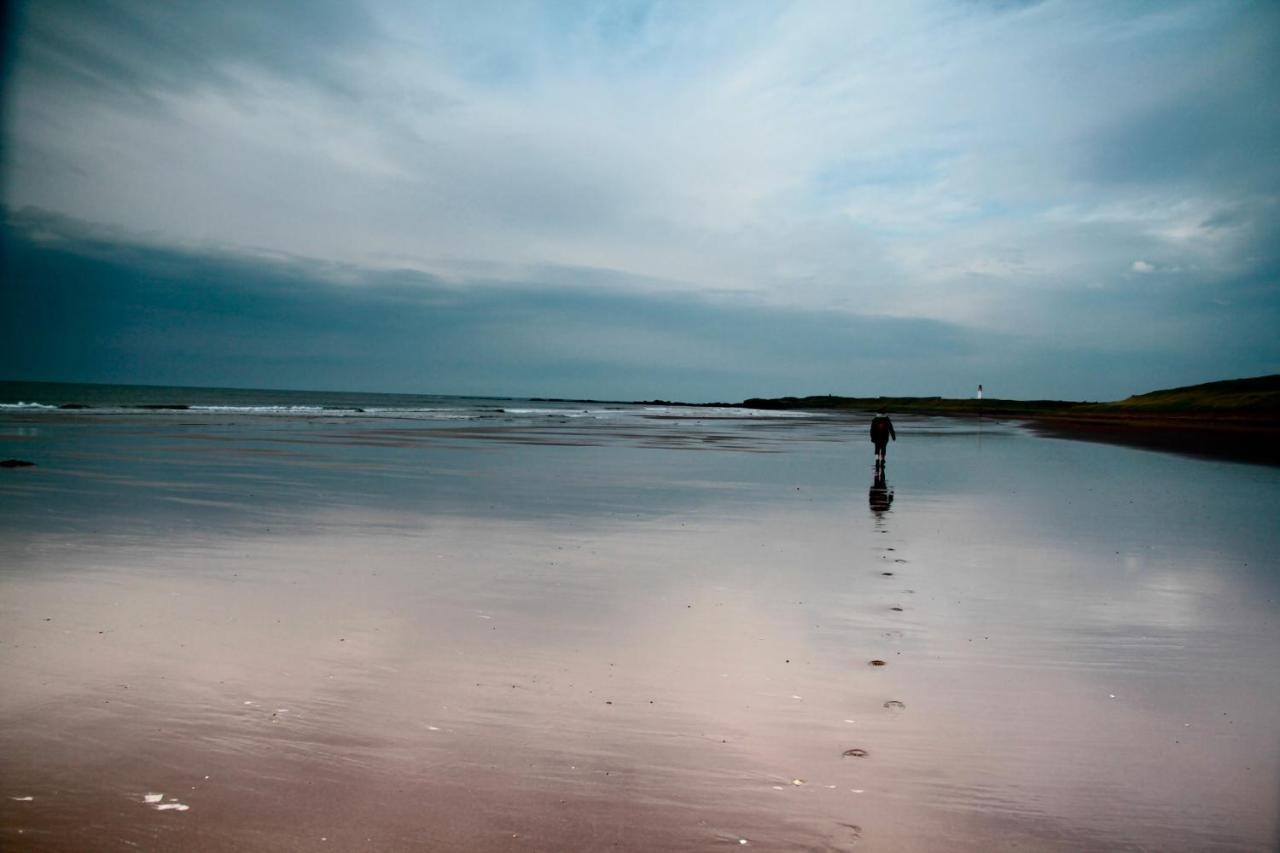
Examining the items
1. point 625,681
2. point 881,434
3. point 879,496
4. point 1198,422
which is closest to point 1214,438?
point 1198,422

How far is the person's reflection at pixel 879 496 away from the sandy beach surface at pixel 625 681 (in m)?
2.02

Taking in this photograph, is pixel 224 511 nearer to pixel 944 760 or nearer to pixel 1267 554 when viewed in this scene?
pixel 944 760

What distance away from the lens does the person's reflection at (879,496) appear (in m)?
14.4

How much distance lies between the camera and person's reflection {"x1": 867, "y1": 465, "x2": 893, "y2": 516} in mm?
14425

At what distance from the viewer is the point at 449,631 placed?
21.4ft

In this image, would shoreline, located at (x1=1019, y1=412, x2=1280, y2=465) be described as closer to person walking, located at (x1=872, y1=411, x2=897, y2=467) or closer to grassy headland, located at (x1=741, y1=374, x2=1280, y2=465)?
grassy headland, located at (x1=741, y1=374, x2=1280, y2=465)

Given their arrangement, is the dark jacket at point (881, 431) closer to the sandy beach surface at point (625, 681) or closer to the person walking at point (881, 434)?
the person walking at point (881, 434)

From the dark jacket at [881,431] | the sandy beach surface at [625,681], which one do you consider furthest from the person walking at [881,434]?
the sandy beach surface at [625,681]

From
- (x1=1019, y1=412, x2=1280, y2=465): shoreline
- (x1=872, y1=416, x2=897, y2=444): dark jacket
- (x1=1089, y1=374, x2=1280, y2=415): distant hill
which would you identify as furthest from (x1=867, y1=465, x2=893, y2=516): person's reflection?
(x1=1089, y1=374, x2=1280, y2=415): distant hill

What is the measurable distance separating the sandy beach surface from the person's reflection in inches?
79.5

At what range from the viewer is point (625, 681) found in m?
5.50

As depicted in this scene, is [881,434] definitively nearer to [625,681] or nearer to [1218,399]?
[625,681]

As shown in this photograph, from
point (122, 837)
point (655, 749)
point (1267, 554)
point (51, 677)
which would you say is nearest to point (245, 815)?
point (122, 837)

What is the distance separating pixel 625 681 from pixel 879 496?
11711mm
